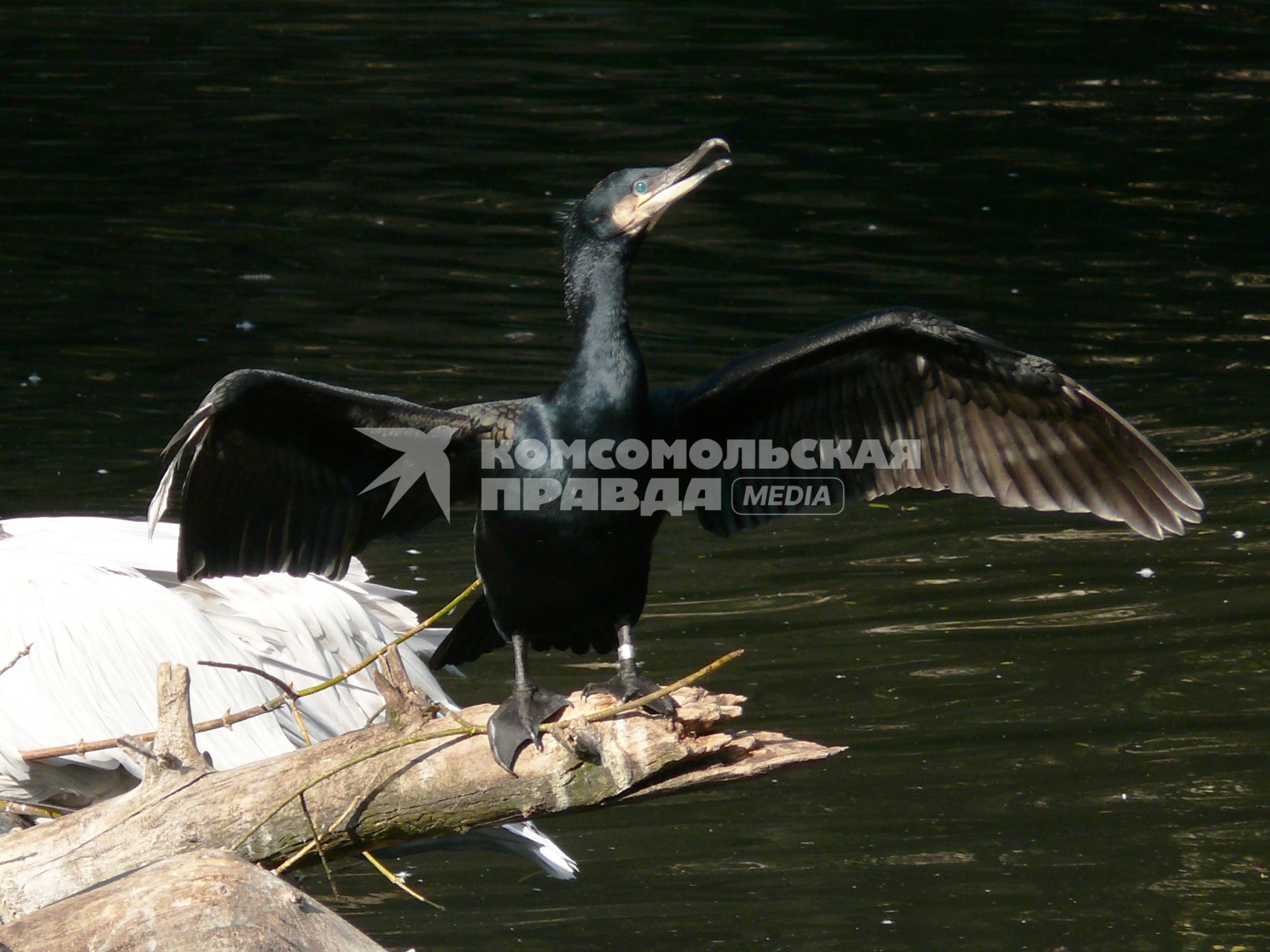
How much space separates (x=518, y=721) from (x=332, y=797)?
37 cm

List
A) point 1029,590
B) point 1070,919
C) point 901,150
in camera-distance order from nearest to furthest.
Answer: point 1070,919, point 1029,590, point 901,150

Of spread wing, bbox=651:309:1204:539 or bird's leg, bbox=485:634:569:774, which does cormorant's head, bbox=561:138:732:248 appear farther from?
bird's leg, bbox=485:634:569:774

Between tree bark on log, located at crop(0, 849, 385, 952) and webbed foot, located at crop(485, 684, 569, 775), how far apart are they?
438 mm

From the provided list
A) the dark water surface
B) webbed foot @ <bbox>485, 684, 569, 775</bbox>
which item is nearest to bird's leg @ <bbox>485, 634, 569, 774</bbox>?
webbed foot @ <bbox>485, 684, 569, 775</bbox>

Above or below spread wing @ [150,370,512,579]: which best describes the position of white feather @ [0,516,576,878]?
below

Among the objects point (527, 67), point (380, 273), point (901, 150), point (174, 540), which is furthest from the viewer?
point (527, 67)

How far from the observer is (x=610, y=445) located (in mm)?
3852

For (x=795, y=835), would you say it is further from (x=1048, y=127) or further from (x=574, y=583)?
(x=1048, y=127)

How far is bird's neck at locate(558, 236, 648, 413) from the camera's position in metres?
3.87

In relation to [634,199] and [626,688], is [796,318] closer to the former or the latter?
[634,199]

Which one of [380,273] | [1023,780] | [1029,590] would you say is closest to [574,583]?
[1023,780]

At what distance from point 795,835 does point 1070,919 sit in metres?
0.80

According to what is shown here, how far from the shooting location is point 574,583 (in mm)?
3951

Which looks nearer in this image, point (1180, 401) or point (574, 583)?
point (574, 583)
